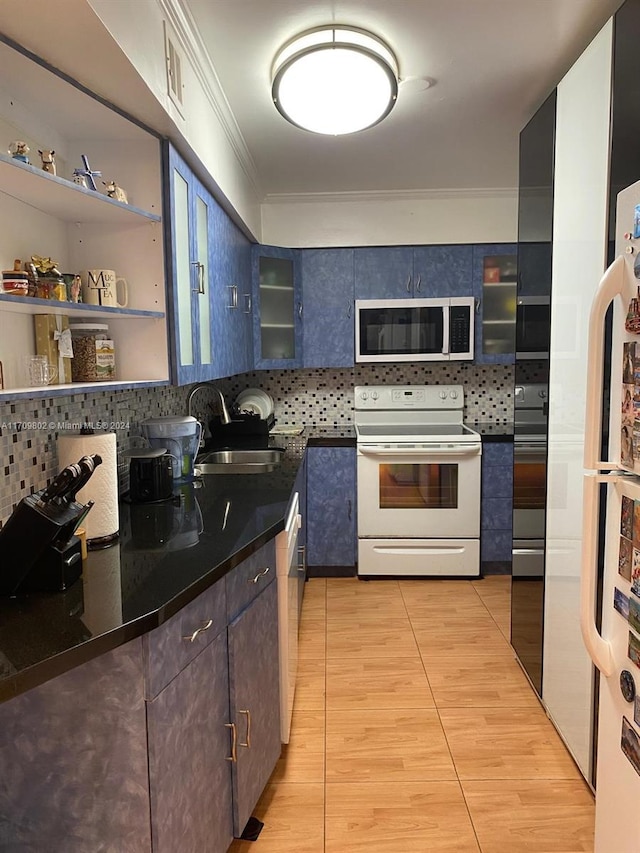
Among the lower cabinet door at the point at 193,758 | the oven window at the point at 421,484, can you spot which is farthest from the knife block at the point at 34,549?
the oven window at the point at 421,484

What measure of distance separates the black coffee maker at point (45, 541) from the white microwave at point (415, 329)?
9.02 ft

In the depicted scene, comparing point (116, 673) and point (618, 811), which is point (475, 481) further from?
point (116, 673)

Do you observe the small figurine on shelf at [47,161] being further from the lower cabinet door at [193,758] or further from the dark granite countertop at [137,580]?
the lower cabinet door at [193,758]

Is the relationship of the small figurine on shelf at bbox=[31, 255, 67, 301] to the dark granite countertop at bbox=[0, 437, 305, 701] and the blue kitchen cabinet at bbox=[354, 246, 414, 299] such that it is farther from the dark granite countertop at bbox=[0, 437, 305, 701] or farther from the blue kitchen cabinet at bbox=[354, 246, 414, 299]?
the blue kitchen cabinet at bbox=[354, 246, 414, 299]

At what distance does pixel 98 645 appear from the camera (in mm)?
1088

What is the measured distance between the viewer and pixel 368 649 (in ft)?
9.43

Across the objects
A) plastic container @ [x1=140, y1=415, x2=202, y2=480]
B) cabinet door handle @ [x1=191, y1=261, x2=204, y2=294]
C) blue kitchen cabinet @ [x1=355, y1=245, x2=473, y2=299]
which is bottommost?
plastic container @ [x1=140, y1=415, x2=202, y2=480]

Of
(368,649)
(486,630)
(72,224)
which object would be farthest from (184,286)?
(486,630)

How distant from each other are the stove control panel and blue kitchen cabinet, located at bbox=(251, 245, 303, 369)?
22.2 inches

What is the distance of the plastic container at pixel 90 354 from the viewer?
1.77m

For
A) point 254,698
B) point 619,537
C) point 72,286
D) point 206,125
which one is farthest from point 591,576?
point 206,125

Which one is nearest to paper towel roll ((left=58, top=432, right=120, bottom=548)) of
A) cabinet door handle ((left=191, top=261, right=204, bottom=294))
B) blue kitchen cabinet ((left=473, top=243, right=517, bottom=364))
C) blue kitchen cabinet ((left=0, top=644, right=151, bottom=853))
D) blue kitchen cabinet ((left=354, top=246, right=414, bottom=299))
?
blue kitchen cabinet ((left=0, top=644, right=151, bottom=853))

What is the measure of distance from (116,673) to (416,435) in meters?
2.78

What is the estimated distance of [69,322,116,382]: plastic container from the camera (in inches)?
69.7
